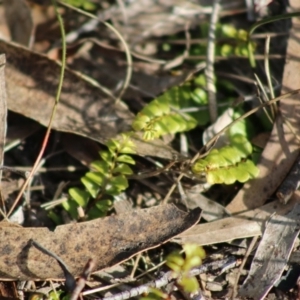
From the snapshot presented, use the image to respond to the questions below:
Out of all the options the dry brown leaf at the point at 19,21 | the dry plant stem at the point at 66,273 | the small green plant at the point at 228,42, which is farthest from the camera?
the dry brown leaf at the point at 19,21

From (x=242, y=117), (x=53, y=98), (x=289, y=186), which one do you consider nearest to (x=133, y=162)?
(x=242, y=117)

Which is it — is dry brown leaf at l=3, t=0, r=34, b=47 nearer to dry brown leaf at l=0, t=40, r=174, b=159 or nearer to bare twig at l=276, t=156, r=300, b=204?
dry brown leaf at l=0, t=40, r=174, b=159

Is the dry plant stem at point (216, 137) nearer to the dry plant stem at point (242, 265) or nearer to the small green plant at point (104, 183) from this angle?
the small green plant at point (104, 183)

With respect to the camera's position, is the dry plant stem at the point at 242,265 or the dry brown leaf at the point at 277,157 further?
the dry brown leaf at the point at 277,157

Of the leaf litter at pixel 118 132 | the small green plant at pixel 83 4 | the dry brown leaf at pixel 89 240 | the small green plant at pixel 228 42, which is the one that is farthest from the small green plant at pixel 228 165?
the small green plant at pixel 83 4

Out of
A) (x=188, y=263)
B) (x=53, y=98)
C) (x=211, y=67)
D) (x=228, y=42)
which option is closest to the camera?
(x=188, y=263)

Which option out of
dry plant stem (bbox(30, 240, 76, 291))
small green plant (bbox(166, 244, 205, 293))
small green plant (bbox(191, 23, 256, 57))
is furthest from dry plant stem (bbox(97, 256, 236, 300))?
small green plant (bbox(191, 23, 256, 57))

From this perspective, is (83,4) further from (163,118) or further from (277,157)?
(277,157)
